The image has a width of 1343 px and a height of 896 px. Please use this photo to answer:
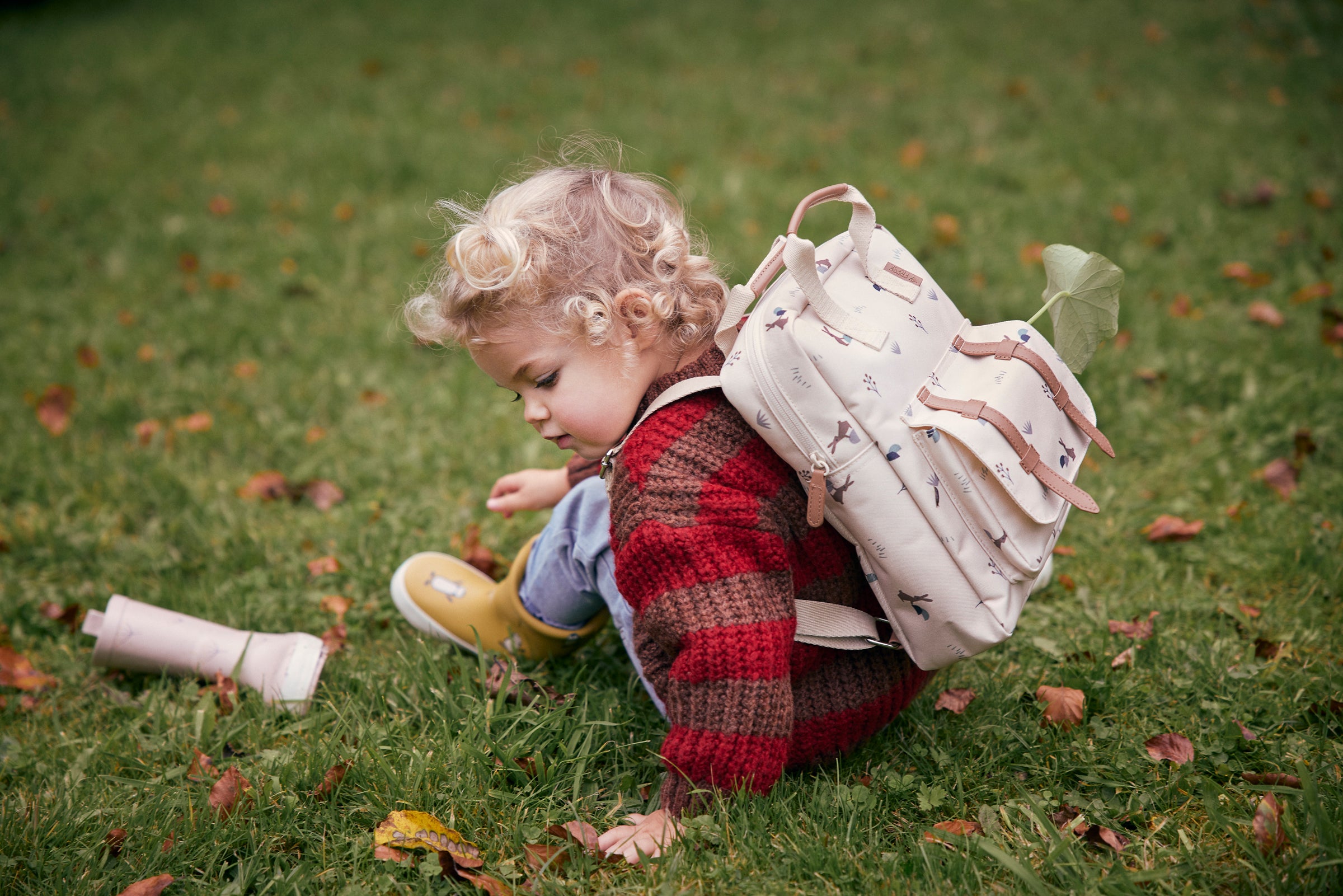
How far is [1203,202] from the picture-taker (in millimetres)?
4344

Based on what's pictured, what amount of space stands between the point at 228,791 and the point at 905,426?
1.37 m

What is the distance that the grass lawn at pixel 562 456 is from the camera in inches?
66.4

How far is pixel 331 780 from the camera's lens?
5.88 feet

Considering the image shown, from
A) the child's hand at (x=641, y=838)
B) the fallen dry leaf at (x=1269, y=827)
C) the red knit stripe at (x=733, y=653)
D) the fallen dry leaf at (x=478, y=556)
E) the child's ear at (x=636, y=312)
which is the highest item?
the child's ear at (x=636, y=312)

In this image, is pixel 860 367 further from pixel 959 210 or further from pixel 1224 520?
pixel 959 210

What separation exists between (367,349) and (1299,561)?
3.06 m

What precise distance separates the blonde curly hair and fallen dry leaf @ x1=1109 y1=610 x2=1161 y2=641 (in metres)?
1.15

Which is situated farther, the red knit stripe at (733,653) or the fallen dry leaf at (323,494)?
the fallen dry leaf at (323,494)

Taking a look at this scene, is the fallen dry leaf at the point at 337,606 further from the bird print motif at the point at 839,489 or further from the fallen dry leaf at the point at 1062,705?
the fallen dry leaf at the point at 1062,705

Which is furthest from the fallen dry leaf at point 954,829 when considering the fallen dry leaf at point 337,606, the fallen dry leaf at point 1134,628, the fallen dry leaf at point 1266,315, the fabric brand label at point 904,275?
the fallen dry leaf at point 1266,315

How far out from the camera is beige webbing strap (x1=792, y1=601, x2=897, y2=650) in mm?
1646

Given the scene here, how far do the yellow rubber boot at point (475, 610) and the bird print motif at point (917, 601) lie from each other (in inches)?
31.3

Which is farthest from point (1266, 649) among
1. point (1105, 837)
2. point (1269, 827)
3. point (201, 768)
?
point (201, 768)

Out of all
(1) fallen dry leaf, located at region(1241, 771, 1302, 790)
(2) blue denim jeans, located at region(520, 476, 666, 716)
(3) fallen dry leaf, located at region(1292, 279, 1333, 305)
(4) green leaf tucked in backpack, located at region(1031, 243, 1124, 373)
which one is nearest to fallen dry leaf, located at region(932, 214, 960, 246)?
(3) fallen dry leaf, located at region(1292, 279, 1333, 305)
